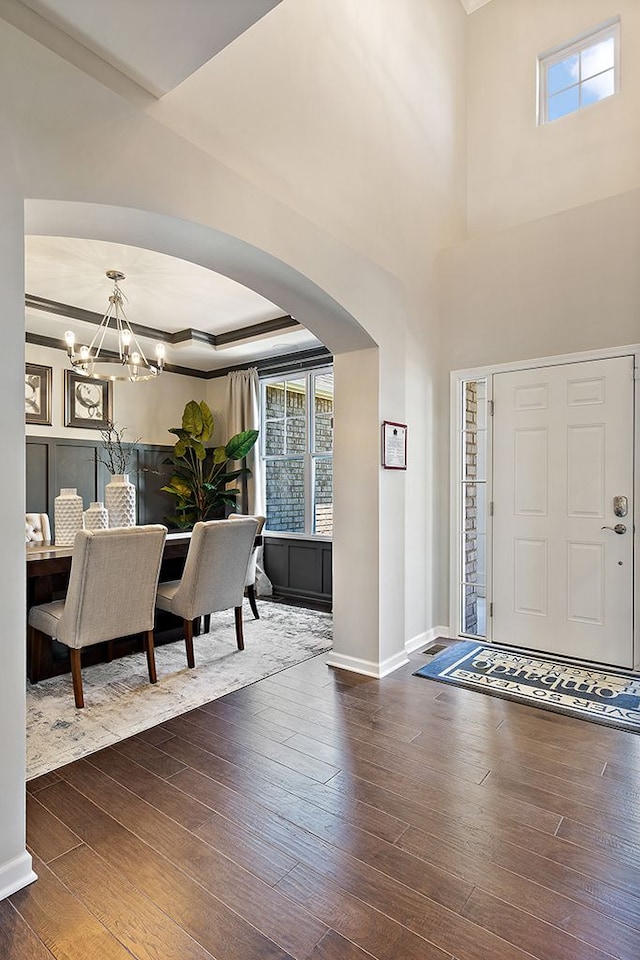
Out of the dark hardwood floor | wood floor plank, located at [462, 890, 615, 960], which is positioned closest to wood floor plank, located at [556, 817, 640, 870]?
the dark hardwood floor

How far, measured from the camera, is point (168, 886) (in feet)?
5.56

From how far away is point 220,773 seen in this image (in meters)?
2.35

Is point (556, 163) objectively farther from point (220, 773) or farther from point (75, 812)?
point (75, 812)

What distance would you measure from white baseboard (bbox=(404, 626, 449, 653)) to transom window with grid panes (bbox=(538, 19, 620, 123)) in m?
4.53

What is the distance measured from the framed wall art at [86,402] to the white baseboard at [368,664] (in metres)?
3.78

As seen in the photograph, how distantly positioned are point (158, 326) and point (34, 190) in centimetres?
409

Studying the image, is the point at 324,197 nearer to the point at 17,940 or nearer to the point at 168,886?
the point at 168,886

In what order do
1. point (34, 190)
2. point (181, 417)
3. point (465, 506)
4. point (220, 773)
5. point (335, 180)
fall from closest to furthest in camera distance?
point (34, 190) < point (220, 773) < point (335, 180) < point (465, 506) < point (181, 417)

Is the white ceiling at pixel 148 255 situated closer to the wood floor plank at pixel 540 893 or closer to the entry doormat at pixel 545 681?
the wood floor plank at pixel 540 893

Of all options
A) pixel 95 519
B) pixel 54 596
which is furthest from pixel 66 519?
pixel 54 596

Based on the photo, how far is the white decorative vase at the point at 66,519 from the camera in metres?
3.92

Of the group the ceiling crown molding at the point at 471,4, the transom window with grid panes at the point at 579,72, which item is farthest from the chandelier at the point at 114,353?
the ceiling crown molding at the point at 471,4

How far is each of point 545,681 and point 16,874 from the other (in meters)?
2.92

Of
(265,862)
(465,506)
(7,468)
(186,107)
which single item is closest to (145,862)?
(265,862)
